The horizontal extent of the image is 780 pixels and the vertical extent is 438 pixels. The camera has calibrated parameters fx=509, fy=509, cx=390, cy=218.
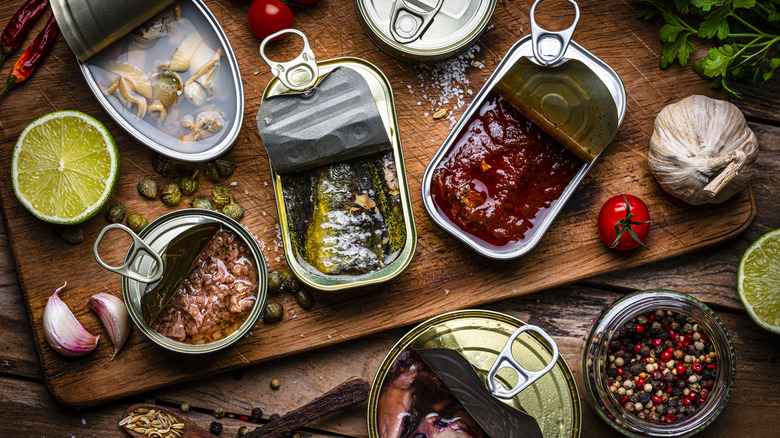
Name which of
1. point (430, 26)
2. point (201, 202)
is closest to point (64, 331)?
point (201, 202)

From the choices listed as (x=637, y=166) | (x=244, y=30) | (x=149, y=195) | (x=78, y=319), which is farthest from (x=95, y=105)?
(x=637, y=166)

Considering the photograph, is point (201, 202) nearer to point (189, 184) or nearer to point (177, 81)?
point (189, 184)

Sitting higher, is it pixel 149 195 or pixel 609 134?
pixel 609 134

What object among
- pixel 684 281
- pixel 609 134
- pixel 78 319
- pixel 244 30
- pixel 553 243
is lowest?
pixel 78 319

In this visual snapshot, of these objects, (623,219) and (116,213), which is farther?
(116,213)

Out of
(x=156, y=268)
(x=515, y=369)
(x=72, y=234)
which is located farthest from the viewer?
(x=72, y=234)

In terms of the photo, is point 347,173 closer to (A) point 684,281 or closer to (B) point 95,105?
(B) point 95,105

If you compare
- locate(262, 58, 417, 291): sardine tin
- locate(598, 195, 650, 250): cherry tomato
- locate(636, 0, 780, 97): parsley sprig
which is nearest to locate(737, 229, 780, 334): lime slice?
locate(598, 195, 650, 250): cherry tomato
